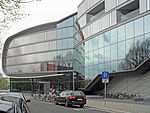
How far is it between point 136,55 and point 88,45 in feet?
44.6

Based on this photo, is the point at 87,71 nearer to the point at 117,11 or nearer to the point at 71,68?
the point at 117,11

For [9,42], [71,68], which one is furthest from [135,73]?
[9,42]

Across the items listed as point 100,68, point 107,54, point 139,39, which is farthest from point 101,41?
point 139,39

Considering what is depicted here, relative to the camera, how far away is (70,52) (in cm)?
6116

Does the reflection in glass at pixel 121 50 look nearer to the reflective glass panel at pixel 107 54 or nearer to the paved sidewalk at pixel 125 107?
the reflective glass panel at pixel 107 54

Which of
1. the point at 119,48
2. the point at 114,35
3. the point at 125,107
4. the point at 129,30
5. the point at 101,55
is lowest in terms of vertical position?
the point at 125,107

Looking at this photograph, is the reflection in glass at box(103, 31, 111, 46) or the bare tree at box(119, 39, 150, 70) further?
the reflection in glass at box(103, 31, 111, 46)

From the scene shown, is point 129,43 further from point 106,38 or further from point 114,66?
point 106,38

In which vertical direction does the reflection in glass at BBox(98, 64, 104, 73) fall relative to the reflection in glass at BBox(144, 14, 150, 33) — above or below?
below

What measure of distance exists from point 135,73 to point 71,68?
28.1 m

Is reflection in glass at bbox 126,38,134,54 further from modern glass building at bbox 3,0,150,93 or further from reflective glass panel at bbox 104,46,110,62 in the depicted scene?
reflective glass panel at bbox 104,46,110,62

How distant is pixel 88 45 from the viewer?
43.6 meters

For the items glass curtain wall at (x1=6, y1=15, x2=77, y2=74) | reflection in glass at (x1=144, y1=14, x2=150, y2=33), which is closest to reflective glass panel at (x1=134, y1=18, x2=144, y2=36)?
reflection in glass at (x1=144, y1=14, x2=150, y2=33)

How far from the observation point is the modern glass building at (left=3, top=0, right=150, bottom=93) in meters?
31.7
